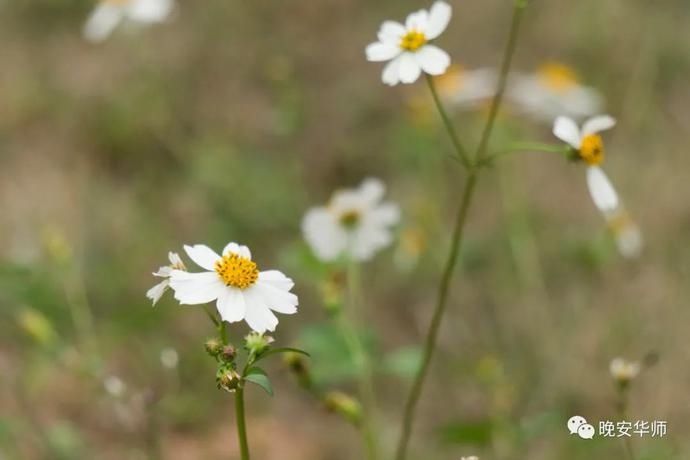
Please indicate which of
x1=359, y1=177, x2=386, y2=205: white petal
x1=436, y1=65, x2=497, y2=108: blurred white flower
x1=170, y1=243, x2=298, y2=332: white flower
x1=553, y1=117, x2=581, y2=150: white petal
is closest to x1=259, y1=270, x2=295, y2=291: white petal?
x1=170, y1=243, x2=298, y2=332: white flower

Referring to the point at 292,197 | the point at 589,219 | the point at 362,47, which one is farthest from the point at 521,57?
the point at 292,197

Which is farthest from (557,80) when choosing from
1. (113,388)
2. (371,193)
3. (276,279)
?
(276,279)

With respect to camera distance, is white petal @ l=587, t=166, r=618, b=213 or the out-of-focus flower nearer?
white petal @ l=587, t=166, r=618, b=213

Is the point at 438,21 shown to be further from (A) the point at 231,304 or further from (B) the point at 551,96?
(B) the point at 551,96

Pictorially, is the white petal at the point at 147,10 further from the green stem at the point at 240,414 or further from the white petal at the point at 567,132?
the green stem at the point at 240,414

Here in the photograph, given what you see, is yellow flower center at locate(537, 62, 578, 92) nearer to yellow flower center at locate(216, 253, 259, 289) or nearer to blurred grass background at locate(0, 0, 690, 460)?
blurred grass background at locate(0, 0, 690, 460)

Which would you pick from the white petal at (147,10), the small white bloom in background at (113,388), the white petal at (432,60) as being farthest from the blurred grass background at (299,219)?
the white petal at (432,60)
